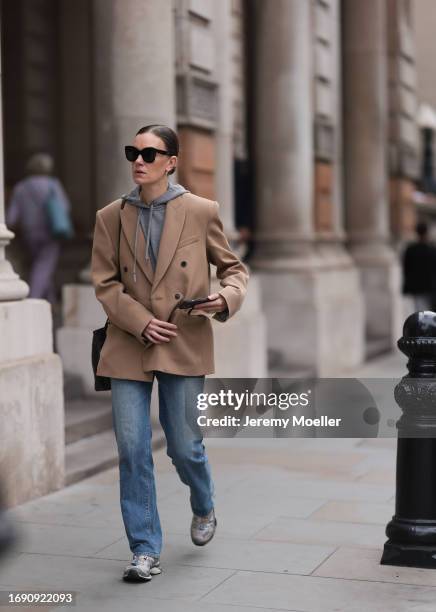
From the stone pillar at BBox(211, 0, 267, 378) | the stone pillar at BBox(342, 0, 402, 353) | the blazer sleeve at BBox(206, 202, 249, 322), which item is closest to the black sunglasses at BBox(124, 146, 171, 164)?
the blazer sleeve at BBox(206, 202, 249, 322)

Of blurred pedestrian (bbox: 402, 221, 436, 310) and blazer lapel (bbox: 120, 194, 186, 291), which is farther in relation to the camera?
blurred pedestrian (bbox: 402, 221, 436, 310)

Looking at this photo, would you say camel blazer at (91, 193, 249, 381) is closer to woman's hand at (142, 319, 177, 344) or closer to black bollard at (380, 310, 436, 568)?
woman's hand at (142, 319, 177, 344)

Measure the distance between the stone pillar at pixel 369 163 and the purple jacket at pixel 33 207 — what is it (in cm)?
616

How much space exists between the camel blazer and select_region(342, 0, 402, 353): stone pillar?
35.9 ft

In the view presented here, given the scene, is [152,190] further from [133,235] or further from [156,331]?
[156,331]

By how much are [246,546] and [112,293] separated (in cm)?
160

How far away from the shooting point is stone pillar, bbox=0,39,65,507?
6840 mm

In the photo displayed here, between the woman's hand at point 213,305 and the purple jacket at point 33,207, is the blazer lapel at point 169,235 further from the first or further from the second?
the purple jacket at point 33,207

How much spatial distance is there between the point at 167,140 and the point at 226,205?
20.7 feet

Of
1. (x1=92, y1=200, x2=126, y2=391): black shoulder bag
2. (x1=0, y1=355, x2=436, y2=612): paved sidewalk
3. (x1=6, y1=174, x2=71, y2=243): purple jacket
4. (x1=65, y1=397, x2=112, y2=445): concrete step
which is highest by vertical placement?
(x1=6, y1=174, x2=71, y2=243): purple jacket

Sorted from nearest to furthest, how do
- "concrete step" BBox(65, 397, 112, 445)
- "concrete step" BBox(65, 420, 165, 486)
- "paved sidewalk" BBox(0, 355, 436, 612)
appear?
"paved sidewalk" BBox(0, 355, 436, 612), "concrete step" BBox(65, 420, 165, 486), "concrete step" BBox(65, 397, 112, 445)

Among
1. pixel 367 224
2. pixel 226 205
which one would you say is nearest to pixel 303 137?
pixel 226 205

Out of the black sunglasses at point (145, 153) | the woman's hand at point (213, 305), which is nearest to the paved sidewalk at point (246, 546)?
the woman's hand at point (213, 305)

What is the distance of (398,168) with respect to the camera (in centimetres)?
1823
